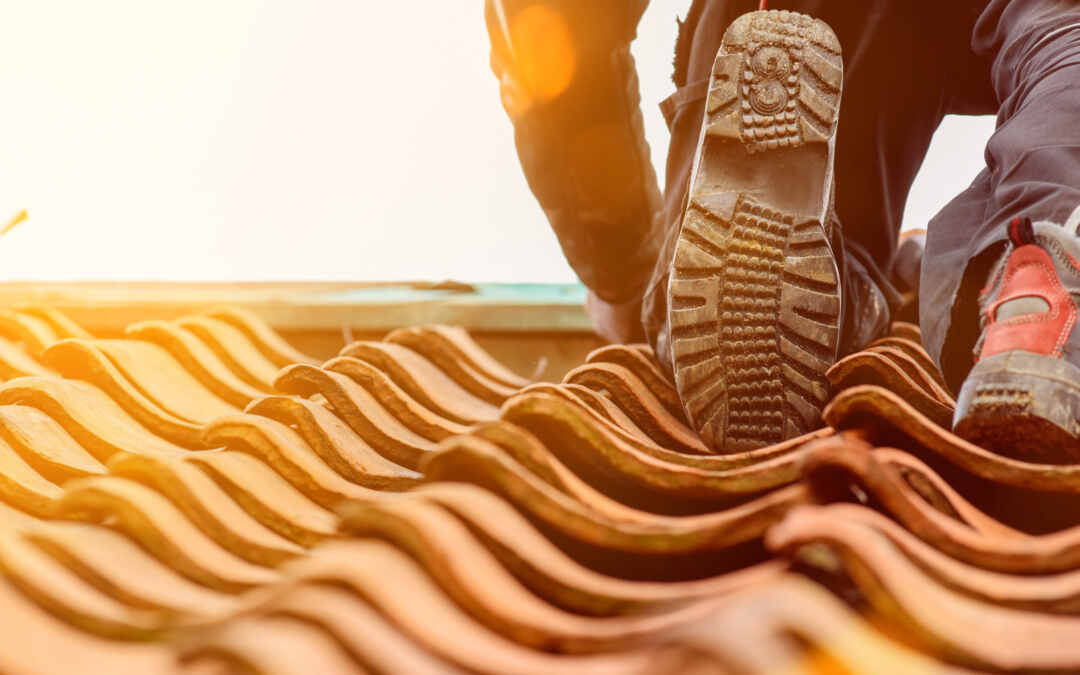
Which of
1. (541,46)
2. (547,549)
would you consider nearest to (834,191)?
(541,46)

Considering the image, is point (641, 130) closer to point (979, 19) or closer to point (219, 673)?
point (979, 19)

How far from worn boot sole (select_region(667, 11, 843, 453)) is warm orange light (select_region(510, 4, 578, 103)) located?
54 centimetres

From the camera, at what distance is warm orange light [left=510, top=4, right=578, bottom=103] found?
5.64 ft

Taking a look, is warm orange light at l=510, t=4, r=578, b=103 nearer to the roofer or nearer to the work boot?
the roofer

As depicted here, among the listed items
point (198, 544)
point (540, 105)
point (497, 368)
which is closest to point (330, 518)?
point (198, 544)

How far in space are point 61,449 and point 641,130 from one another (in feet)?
3.84

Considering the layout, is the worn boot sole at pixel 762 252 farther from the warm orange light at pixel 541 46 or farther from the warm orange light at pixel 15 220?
the warm orange light at pixel 15 220

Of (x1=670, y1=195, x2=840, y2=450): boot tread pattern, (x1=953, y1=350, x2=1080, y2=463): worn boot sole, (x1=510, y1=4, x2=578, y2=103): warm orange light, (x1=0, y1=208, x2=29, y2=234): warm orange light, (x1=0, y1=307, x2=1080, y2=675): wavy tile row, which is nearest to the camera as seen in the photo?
(x1=0, y1=307, x2=1080, y2=675): wavy tile row

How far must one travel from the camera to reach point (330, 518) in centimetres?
108

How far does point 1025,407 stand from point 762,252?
371 millimetres

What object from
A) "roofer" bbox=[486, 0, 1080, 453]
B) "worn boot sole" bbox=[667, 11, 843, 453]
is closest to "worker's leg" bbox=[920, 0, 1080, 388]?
"roofer" bbox=[486, 0, 1080, 453]

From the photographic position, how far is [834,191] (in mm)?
1382

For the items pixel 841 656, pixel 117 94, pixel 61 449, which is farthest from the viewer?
pixel 117 94

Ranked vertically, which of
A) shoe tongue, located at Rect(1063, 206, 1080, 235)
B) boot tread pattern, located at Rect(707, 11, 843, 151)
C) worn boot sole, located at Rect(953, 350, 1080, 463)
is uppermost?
boot tread pattern, located at Rect(707, 11, 843, 151)
